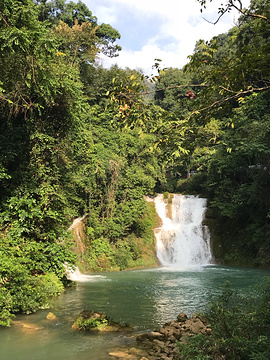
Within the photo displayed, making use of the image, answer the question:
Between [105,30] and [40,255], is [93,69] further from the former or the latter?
[40,255]

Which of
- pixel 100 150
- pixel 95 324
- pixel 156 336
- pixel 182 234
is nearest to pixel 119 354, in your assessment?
pixel 156 336

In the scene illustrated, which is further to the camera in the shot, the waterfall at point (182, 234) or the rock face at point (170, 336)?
the waterfall at point (182, 234)

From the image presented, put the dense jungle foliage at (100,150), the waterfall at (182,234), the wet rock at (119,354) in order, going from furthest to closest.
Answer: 1. the waterfall at (182,234)
2. the wet rock at (119,354)
3. the dense jungle foliage at (100,150)

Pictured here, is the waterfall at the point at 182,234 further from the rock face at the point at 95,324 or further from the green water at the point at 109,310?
the rock face at the point at 95,324

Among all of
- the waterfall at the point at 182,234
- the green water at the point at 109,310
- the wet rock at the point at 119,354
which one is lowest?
the green water at the point at 109,310

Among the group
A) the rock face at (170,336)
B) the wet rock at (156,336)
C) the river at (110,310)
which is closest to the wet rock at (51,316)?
the river at (110,310)

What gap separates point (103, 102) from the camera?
23938mm

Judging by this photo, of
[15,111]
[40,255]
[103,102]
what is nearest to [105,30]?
[103,102]

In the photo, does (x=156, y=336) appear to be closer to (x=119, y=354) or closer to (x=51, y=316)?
(x=119, y=354)

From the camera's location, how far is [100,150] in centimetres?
1959

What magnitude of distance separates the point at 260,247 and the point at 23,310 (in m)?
15.0

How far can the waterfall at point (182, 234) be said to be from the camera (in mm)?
19656

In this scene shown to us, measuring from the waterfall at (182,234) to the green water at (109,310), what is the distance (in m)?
5.34

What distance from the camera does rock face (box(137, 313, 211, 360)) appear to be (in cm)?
479
